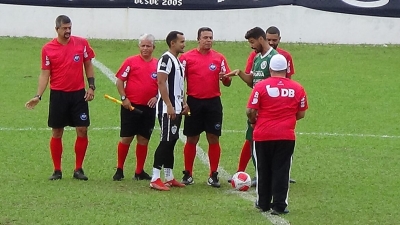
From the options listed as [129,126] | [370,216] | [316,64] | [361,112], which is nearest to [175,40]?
[129,126]

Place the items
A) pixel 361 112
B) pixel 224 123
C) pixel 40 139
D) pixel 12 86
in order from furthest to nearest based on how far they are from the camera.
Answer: pixel 12 86 → pixel 361 112 → pixel 224 123 → pixel 40 139

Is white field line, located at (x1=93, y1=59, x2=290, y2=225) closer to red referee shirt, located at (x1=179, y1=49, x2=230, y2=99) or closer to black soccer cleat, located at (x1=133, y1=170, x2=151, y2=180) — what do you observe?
black soccer cleat, located at (x1=133, y1=170, x2=151, y2=180)

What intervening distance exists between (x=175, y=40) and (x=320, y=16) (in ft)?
41.5

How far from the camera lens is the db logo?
9516 mm

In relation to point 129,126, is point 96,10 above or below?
above

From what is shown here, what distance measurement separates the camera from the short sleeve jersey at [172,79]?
10828mm

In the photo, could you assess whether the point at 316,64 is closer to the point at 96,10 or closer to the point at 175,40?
the point at 96,10

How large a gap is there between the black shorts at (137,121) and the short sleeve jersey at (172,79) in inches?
28.1

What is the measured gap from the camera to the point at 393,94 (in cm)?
1883

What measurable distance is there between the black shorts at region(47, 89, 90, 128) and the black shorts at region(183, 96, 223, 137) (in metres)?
1.36

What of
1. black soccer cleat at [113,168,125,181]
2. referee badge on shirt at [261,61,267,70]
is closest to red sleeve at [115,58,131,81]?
black soccer cleat at [113,168,125,181]

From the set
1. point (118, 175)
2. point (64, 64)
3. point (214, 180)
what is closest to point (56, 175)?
point (118, 175)

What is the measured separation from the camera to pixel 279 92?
31.3 ft

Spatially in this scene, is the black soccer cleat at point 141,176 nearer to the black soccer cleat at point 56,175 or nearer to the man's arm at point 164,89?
the black soccer cleat at point 56,175
